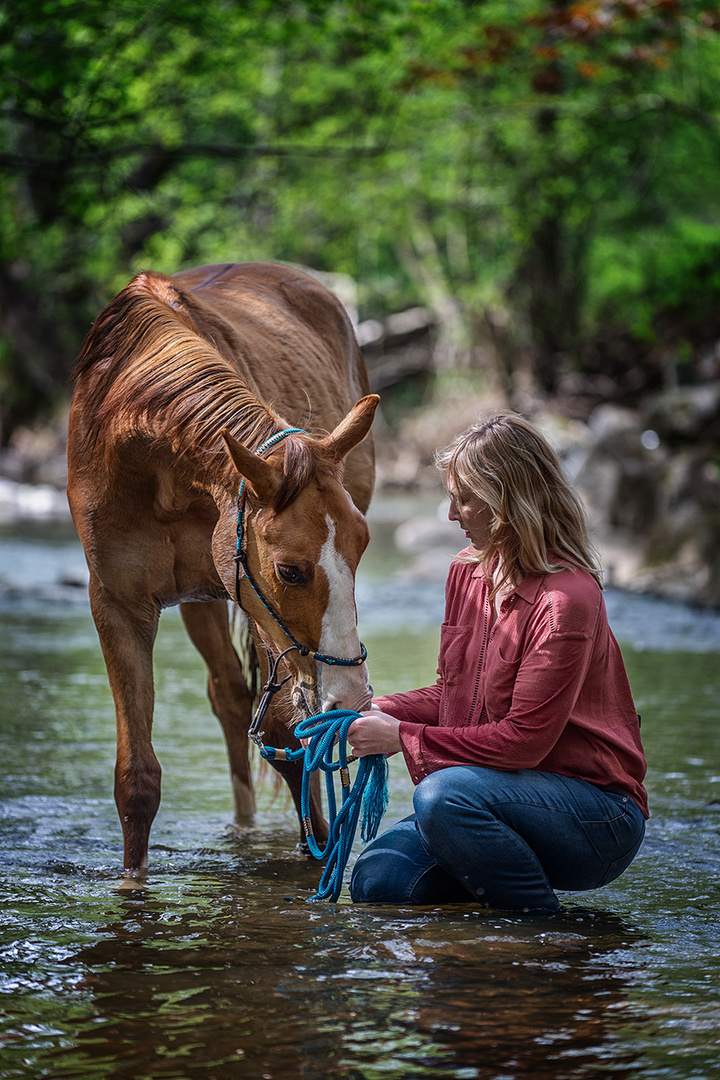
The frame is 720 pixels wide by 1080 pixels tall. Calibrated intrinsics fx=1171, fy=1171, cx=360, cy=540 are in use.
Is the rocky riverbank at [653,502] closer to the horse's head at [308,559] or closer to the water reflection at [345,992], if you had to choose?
the horse's head at [308,559]

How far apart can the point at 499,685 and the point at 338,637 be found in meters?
0.52

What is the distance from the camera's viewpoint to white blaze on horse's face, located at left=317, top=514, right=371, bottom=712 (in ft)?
10.8

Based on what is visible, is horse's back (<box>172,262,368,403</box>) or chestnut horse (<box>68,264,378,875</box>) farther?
horse's back (<box>172,262,368,403</box>)

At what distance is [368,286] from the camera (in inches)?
1366

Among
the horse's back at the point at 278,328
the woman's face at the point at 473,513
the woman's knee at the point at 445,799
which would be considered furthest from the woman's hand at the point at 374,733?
the horse's back at the point at 278,328

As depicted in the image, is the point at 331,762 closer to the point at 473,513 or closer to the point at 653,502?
the point at 473,513

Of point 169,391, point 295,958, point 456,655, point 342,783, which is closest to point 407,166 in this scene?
point 169,391

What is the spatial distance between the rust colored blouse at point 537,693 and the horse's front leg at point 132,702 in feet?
3.17

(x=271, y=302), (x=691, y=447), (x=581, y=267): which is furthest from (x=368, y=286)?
(x=271, y=302)

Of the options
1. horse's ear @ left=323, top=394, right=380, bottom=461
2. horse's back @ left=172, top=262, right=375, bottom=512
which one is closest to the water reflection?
horse's ear @ left=323, top=394, right=380, bottom=461

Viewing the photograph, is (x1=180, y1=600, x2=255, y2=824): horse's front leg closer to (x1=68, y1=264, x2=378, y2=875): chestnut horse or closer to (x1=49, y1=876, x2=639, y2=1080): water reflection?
(x1=68, y1=264, x2=378, y2=875): chestnut horse

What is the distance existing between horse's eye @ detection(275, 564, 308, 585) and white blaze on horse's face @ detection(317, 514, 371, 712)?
0.23 ft

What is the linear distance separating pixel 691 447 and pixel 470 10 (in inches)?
224

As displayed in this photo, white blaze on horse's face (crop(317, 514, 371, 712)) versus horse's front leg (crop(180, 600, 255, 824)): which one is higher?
white blaze on horse's face (crop(317, 514, 371, 712))
